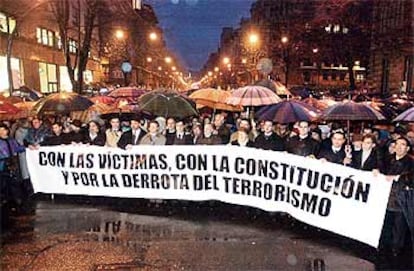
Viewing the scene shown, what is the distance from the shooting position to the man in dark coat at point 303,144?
27.1 ft

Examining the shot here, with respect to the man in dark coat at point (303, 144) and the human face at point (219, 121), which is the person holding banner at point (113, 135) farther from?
the man in dark coat at point (303, 144)

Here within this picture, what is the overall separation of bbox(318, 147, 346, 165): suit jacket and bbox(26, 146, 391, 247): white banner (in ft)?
0.75

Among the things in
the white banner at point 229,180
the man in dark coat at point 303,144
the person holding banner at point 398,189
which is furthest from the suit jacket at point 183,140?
the person holding banner at point 398,189

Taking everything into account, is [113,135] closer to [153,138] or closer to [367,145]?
[153,138]

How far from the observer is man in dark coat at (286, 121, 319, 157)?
27.1 ft

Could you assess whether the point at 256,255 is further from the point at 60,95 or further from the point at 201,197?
the point at 60,95

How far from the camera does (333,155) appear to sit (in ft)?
25.4

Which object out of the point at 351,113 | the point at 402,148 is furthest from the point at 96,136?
the point at 402,148

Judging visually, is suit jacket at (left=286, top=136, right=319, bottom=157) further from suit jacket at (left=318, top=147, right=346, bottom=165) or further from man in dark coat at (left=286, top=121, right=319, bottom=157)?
suit jacket at (left=318, top=147, right=346, bottom=165)

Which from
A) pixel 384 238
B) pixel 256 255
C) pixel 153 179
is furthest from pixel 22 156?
pixel 384 238

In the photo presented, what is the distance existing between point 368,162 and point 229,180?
2.39m

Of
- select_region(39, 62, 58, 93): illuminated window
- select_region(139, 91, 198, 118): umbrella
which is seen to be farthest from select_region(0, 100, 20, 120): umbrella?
select_region(39, 62, 58, 93): illuminated window

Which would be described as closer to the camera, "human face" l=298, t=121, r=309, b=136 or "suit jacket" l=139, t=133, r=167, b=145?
"human face" l=298, t=121, r=309, b=136

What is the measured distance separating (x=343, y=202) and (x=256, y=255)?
5.23ft
